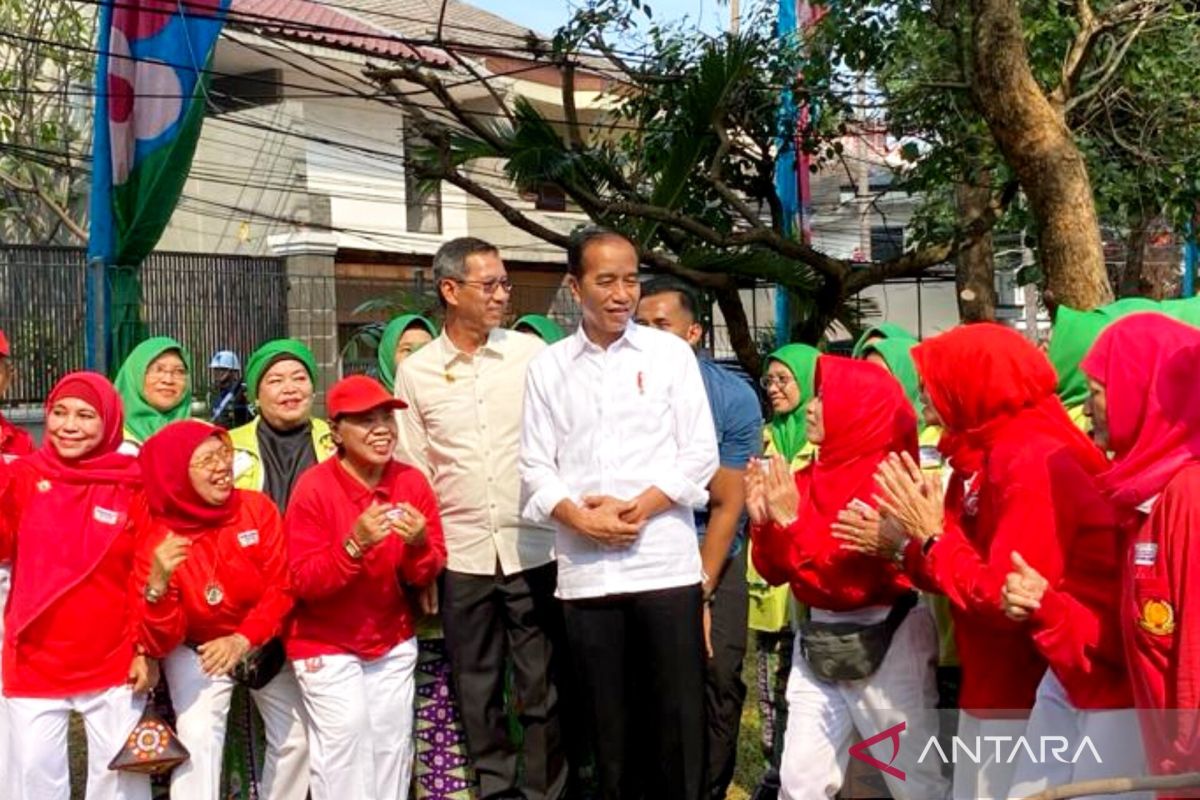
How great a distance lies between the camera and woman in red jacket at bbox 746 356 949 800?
3.64 metres

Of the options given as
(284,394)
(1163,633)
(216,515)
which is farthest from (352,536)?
(1163,633)

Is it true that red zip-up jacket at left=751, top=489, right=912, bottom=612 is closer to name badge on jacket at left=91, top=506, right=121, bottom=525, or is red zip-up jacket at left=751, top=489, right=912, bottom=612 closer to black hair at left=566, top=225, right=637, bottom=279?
black hair at left=566, top=225, right=637, bottom=279

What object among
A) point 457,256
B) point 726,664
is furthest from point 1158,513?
point 457,256

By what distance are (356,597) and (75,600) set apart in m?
0.81

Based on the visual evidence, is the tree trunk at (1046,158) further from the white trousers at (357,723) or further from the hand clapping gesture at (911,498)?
the white trousers at (357,723)

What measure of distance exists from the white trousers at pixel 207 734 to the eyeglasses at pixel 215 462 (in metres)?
0.55

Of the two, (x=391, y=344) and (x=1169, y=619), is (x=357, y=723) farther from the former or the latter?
(x=1169, y=619)

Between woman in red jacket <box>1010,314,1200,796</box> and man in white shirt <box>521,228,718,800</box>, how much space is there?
1.23 metres

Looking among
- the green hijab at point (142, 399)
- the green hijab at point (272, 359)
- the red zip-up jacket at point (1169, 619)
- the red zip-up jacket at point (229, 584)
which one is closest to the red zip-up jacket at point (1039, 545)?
the red zip-up jacket at point (1169, 619)

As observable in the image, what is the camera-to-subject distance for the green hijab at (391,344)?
5258mm

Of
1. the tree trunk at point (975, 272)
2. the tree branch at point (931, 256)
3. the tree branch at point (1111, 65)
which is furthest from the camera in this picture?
the tree trunk at point (975, 272)

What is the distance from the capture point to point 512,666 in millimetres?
4148

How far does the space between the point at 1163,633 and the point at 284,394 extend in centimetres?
293

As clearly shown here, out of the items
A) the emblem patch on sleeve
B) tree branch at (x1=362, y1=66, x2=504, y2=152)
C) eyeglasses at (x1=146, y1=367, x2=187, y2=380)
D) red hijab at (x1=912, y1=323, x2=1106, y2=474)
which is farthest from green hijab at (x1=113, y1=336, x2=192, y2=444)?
tree branch at (x1=362, y1=66, x2=504, y2=152)
